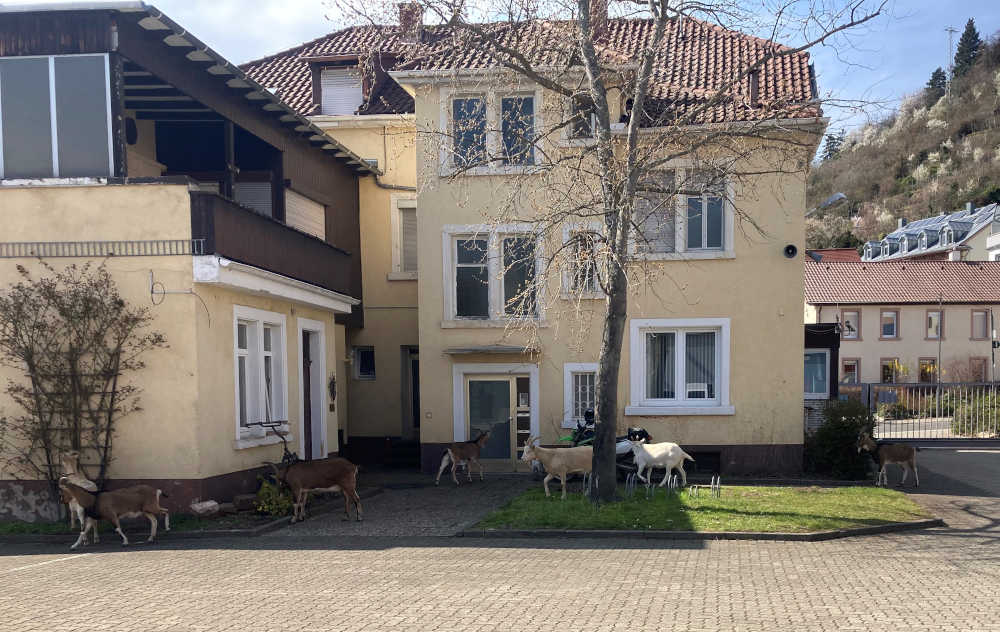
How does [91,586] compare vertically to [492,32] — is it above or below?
below

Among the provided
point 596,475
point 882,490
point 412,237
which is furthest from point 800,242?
point 412,237

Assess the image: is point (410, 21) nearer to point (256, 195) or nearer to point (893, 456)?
point (256, 195)

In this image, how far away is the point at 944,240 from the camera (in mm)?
76938

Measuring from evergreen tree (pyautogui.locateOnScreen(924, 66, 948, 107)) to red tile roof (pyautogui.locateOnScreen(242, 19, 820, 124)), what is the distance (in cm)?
10989

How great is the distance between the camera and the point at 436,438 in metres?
20.1

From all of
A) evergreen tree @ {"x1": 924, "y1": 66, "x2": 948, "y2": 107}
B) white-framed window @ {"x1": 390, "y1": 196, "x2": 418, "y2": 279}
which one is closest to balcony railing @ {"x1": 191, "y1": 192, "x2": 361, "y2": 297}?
white-framed window @ {"x1": 390, "y1": 196, "x2": 418, "y2": 279}

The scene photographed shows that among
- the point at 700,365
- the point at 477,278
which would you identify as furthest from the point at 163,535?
the point at 700,365

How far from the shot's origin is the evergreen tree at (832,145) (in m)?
14.9

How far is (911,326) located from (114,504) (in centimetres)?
5028

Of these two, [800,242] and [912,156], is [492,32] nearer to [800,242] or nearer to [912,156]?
[800,242]

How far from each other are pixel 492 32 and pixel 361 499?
8.23m

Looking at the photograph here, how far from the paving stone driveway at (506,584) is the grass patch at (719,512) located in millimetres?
597

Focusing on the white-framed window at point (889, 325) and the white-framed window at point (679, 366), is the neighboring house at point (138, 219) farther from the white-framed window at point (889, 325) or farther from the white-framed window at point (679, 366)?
the white-framed window at point (889, 325)

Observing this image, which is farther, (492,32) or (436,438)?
(436,438)
